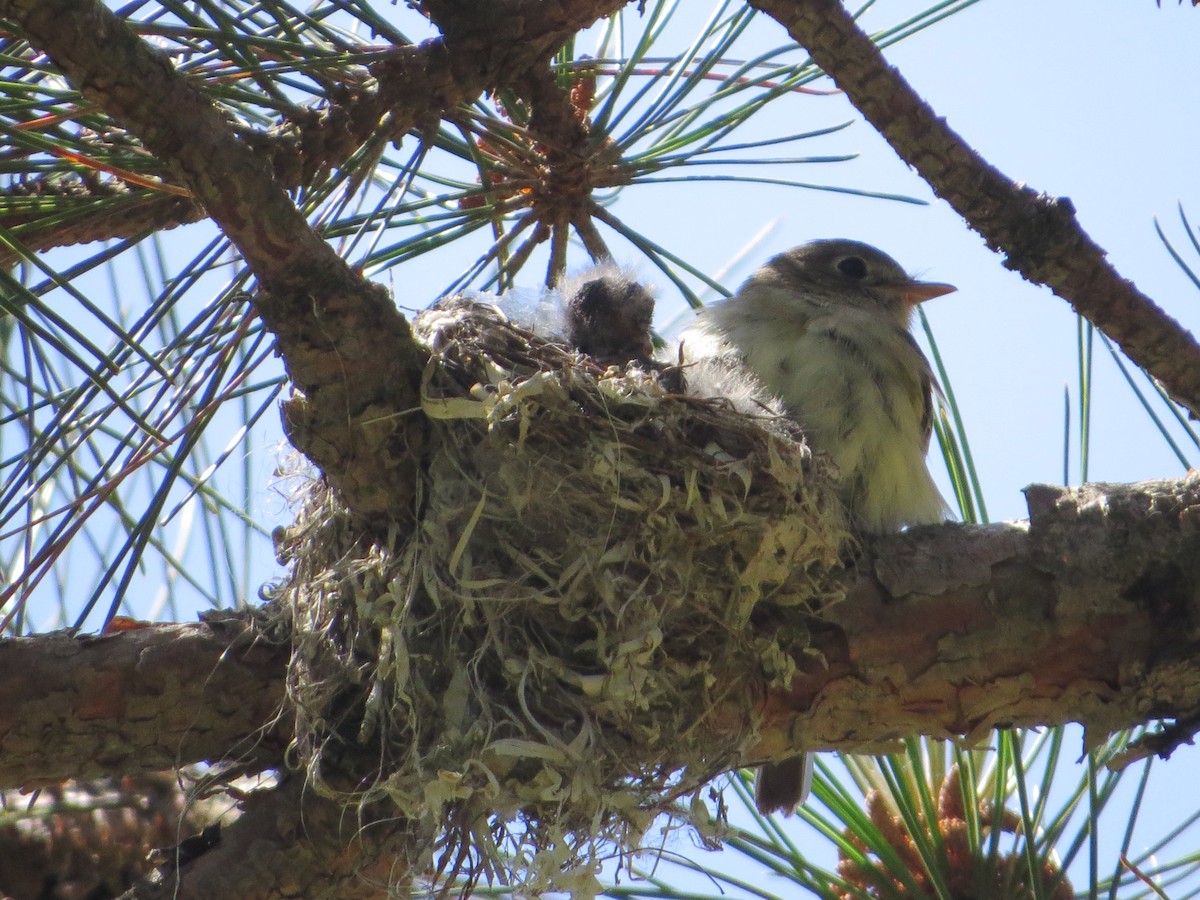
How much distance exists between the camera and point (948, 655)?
8.30 feet

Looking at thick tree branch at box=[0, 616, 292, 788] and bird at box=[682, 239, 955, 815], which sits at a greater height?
bird at box=[682, 239, 955, 815]

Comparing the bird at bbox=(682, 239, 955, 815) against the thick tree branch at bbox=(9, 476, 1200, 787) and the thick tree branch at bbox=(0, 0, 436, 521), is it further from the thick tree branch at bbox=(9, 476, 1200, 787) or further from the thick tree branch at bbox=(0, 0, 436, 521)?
the thick tree branch at bbox=(0, 0, 436, 521)

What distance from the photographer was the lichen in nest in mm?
2264

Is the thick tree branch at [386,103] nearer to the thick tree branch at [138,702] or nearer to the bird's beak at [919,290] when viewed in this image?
the thick tree branch at [138,702]

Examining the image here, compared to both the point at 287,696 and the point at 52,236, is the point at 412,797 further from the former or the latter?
the point at 52,236

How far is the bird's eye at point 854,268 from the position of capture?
14.7ft

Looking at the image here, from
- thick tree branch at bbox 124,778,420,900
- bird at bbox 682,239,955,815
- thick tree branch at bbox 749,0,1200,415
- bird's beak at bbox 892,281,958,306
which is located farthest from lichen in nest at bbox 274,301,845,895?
bird's beak at bbox 892,281,958,306

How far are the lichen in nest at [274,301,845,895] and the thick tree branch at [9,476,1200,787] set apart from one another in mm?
123

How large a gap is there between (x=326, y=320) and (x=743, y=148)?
1379mm

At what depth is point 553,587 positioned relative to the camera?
7.93 ft

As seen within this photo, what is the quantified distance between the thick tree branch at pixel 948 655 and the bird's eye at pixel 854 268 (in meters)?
1.96

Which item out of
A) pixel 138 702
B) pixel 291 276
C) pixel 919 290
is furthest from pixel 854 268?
pixel 138 702

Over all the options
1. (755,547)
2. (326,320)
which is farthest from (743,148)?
(326,320)

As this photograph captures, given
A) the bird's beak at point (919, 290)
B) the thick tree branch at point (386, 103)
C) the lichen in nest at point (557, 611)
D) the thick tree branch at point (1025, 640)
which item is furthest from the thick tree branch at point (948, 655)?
the bird's beak at point (919, 290)
